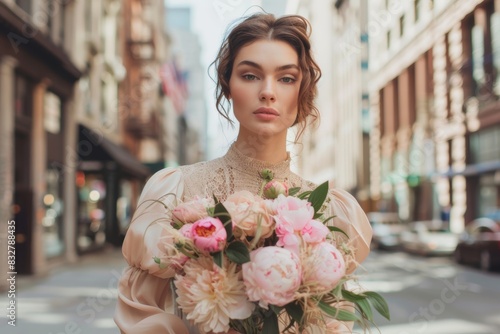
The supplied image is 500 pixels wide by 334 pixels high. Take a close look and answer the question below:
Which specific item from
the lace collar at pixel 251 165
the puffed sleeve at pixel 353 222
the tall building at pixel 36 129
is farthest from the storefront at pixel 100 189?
the puffed sleeve at pixel 353 222

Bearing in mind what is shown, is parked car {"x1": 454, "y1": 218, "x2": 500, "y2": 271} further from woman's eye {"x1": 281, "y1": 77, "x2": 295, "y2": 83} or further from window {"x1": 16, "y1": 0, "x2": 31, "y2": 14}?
woman's eye {"x1": 281, "y1": 77, "x2": 295, "y2": 83}

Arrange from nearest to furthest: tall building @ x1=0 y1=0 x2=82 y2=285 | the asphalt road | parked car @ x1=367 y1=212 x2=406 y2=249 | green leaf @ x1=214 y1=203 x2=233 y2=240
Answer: green leaf @ x1=214 y1=203 x2=233 y2=240, the asphalt road, tall building @ x1=0 y1=0 x2=82 y2=285, parked car @ x1=367 y1=212 x2=406 y2=249

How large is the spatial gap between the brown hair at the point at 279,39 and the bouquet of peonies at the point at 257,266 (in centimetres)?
60

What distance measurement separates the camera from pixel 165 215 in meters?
1.95

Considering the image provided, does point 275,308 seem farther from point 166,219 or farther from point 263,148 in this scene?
point 263,148

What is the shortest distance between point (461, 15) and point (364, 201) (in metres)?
23.8

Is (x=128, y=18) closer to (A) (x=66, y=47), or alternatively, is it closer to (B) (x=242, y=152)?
(A) (x=66, y=47)

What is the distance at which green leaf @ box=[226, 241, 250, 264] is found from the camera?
161 cm

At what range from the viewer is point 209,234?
1570 mm

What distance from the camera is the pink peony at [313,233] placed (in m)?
1.64

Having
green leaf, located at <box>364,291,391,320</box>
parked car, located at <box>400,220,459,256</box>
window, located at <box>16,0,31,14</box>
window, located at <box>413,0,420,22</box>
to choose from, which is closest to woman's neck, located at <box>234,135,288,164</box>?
green leaf, located at <box>364,291,391,320</box>

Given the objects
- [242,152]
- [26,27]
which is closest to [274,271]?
[242,152]

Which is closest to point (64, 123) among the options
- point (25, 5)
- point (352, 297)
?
point (25, 5)

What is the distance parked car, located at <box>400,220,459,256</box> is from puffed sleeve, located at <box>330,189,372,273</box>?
23463 millimetres
